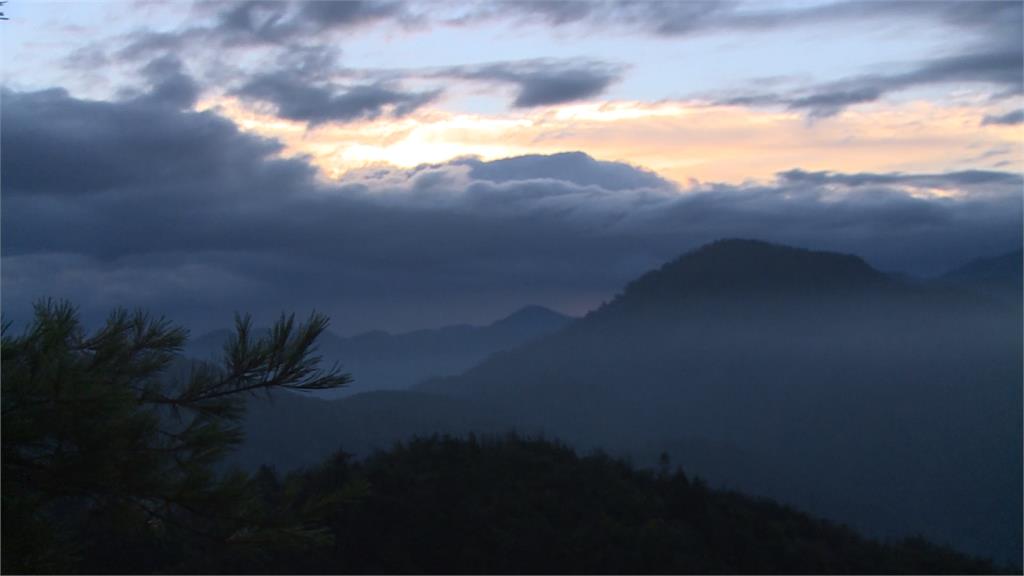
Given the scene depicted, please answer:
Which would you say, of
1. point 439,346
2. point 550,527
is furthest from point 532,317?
point 550,527

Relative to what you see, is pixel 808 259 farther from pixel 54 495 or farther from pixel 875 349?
pixel 54 495

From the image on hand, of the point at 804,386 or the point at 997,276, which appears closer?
the point at 804,386

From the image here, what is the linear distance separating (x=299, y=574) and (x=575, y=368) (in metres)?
52.2

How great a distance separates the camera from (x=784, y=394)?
5366cm

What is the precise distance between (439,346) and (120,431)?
207 feet

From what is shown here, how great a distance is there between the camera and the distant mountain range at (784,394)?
109 feet

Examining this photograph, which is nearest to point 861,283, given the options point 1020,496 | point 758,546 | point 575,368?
point 575,368

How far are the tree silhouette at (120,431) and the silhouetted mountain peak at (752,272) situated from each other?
63.4 metres

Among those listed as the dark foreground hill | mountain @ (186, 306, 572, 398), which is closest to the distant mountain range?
mountain @ (186, 306, 572, 398)

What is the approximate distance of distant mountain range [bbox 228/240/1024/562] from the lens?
33.2 m

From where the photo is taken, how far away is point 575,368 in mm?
60750

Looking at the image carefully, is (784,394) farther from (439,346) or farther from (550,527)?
(550,527)

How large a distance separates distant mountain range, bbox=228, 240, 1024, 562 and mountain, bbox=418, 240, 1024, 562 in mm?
128

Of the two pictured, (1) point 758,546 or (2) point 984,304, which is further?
(2) point 984,304
